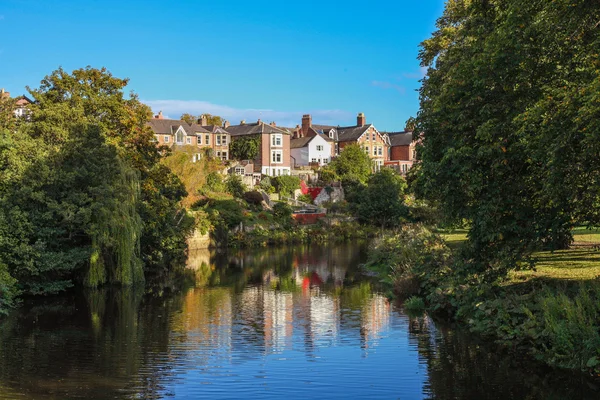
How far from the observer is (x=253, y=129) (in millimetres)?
98750

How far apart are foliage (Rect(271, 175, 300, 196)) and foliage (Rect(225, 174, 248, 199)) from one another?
7749 mm

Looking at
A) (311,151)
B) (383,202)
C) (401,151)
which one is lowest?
(383,202)

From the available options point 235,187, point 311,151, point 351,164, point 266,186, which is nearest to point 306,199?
point 266,186

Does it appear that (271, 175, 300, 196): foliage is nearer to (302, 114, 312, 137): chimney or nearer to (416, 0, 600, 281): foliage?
(302, 114, 312, 137): chimney

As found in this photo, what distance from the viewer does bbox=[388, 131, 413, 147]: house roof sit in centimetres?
10988

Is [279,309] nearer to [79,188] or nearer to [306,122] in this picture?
[79,188]

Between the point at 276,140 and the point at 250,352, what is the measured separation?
253ft

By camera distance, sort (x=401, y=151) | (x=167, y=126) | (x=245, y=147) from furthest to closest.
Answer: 1. (x=401, y=151)
2. (x=245, y=147)
3. (x=167, y=126)

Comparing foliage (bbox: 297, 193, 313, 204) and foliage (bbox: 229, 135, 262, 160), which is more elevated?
foliage (bbox: 229, 135, 262, 160)

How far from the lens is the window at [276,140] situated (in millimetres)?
96562

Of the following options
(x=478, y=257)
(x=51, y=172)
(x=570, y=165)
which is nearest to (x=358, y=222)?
(x=51, y=172)

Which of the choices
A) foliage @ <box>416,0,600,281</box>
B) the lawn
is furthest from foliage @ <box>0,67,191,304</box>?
the lawn

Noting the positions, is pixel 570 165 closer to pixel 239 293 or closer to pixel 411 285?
pixel 411 285

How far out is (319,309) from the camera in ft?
96.4
